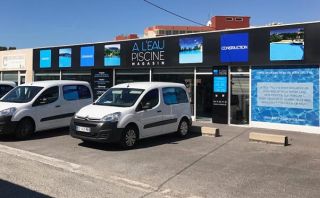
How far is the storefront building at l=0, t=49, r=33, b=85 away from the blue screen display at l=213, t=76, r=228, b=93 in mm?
13847

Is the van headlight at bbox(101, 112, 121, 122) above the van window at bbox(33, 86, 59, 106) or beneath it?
beneath

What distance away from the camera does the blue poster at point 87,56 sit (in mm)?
21555

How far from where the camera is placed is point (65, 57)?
2320 centimetres

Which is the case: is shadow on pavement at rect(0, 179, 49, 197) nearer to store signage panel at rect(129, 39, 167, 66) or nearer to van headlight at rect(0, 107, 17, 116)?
van headlight at rect(0, 107, 17, 116)

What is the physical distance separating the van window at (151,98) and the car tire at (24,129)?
372 cm

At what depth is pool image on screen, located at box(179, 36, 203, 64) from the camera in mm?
16844

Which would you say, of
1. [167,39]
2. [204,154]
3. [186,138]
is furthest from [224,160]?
[167,39]

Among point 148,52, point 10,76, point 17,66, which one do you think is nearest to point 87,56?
point 148,52

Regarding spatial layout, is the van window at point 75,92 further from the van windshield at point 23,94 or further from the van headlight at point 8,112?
the van headlight at point 8,112

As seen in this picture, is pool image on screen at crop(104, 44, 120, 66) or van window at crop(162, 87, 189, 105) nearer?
van window at crop(162, 87, 189, 105)

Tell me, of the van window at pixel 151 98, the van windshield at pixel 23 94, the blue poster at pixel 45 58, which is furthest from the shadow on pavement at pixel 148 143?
the blue poster at pixel 45 58

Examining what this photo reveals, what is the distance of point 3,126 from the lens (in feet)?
39.2

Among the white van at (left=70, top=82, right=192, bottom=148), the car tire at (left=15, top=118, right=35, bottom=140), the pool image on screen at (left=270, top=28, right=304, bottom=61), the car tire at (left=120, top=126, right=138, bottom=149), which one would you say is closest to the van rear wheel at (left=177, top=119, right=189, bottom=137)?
the white van at (left=70, top=82, right=192, bottom=148)

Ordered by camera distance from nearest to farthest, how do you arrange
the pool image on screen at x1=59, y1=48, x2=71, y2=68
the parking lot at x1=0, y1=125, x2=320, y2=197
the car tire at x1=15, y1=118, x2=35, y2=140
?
the parking lot at x1=0, y1=125, x2=320, y2=197, the car tire at x1=15, y1=118, x2=35, y2=140, the pool image on screen at x1=59, y1=48, x2=71, y2=68
